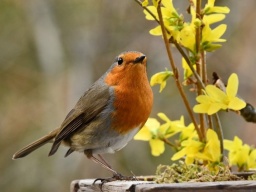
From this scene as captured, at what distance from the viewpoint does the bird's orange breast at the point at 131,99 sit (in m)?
3.54

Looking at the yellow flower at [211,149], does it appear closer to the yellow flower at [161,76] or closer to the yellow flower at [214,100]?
the yellow flower at [214,100]

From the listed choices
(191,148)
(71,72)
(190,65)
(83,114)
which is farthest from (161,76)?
(71,72)

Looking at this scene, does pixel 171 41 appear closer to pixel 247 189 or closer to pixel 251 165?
pixel 251 165

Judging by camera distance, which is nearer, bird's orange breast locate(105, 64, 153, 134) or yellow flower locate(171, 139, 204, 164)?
yellow flower locate(171, 139, 204, 164)

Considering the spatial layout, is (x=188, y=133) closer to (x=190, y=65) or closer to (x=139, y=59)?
(x=190, y=65)

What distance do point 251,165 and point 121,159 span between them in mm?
3796

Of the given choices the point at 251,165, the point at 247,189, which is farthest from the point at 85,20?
the point at 247,189

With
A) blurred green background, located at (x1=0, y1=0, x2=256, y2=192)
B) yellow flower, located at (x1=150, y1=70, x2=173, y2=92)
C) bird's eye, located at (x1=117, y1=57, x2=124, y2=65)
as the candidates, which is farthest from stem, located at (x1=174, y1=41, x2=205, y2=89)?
blurred green background, located at (x1=0, y1=0, x2=256, y2=192)

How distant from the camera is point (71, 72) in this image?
6773 mm

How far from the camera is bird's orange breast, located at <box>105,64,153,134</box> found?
3.54m

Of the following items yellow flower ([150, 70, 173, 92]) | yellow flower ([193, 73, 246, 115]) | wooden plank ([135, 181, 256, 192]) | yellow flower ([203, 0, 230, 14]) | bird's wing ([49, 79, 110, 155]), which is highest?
yellow flower ([203, 0, 230, 14])

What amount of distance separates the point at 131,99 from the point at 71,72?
128 inches

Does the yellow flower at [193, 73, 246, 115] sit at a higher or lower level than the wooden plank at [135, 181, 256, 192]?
higher

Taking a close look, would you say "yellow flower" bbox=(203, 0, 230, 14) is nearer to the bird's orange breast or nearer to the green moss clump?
the green moss clump
